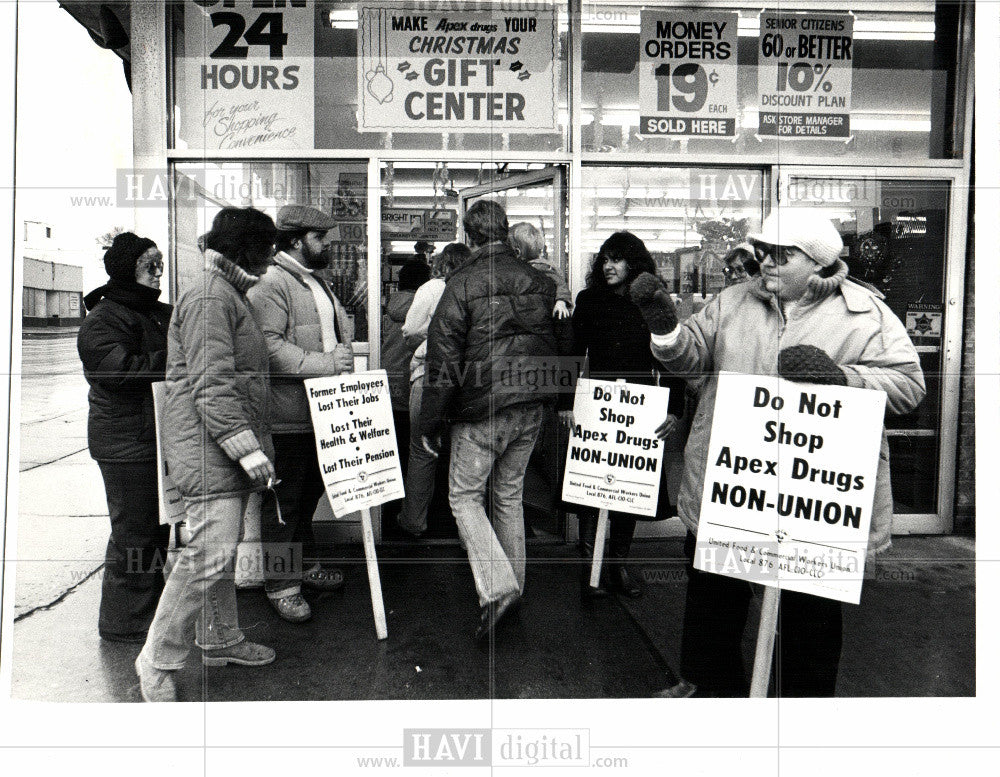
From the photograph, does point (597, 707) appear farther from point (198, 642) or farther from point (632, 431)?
point (198, 642)

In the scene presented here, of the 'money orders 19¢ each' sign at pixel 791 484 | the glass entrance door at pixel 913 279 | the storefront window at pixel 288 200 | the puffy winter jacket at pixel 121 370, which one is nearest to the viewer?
the 'money orders 19¢ each' sign at pixel 791 484

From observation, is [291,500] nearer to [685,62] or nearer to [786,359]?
[786,359]

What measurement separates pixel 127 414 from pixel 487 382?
168 centimetres

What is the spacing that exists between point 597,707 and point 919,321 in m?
3.66

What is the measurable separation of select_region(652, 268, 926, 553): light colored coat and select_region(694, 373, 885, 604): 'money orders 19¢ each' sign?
11 centimetres

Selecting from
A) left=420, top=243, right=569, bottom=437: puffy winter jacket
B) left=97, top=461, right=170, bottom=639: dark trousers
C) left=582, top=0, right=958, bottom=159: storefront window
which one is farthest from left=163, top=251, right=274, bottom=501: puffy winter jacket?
left=582, top=0, right=958, bottom=159: storefront window

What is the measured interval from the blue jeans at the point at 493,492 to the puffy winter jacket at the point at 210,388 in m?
1.02

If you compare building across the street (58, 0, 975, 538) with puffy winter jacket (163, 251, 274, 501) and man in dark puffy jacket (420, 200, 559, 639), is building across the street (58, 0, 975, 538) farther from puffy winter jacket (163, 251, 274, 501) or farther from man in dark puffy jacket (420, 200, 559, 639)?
puffy winter jacket (163, 251, 274, 501)

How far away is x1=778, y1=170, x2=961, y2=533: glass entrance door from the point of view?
526cm

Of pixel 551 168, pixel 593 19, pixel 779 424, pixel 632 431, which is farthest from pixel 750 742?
pixel 593 19

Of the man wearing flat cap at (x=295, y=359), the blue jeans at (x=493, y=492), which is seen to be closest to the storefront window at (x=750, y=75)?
the man wearing flat cap at (x=295, y=359)

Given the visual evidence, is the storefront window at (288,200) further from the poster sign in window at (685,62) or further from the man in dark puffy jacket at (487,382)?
the poster sign in window at (685,62)

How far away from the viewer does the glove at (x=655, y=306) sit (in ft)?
10.1

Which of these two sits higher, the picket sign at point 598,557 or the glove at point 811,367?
the glove at point 811,367
